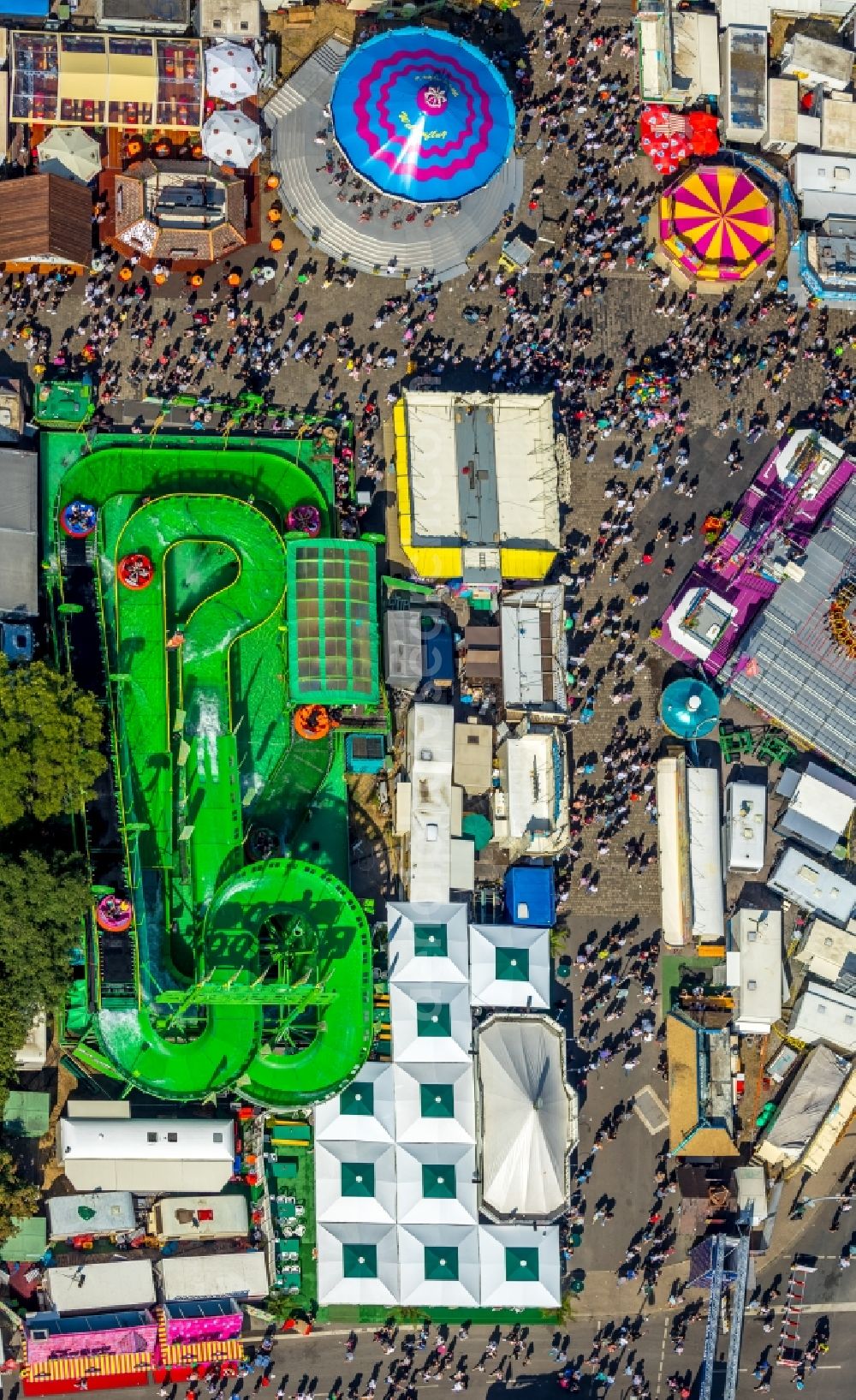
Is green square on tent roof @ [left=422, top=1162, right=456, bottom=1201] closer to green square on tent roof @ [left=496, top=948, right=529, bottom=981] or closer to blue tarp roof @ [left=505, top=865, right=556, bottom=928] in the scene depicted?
green square on tent roof @ [left=496, top=948, right=529, bottom=981]

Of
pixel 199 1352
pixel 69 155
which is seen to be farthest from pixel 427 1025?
pixel 69 155

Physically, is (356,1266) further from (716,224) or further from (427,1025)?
(716,224)

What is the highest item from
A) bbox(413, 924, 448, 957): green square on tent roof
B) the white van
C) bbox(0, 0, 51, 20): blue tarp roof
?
bbox(0, 0, 51, 20): blue tarp roof

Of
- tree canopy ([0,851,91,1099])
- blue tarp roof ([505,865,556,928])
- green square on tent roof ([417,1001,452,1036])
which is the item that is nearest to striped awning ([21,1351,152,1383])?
tree canopy ([0,851,91,1099])

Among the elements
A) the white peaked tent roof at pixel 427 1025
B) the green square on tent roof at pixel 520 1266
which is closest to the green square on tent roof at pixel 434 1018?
the white peaked tent roof at pixel 427 1025

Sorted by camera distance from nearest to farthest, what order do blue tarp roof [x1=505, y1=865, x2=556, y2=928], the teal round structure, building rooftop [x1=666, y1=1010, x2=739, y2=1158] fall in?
1. blue tarp roof [x1=505, y1=865, x2=556, y2=928]
2. building rooftop [x1=666, y1=1010, x2=739, y2=1158]
3. the teal round structure

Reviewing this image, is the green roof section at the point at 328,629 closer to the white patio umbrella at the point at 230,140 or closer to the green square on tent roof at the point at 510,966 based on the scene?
the green square on tent roof at the point at 510,966
